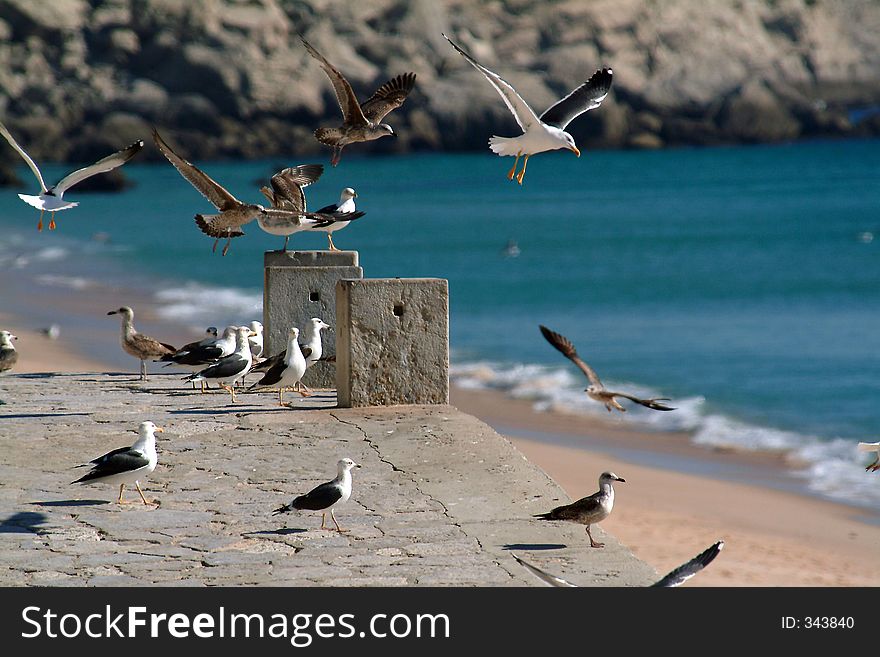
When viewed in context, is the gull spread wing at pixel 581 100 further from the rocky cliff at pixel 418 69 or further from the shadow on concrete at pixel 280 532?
the rocky cliff at pixel 418 69

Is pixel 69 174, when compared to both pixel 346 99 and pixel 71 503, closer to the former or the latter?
pixel 346 99

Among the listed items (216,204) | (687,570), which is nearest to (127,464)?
(687,570)

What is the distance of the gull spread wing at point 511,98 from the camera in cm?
973

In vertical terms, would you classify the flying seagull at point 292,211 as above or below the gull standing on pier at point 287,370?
above

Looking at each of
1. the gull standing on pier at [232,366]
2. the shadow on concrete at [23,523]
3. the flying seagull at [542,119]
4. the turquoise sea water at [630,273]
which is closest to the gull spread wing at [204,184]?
the gull standing on pier at [232,366]

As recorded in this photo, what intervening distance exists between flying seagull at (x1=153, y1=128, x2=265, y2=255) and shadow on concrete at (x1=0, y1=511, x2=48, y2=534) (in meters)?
3.87

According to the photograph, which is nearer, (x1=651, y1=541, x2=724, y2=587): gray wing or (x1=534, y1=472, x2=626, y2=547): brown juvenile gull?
(x1=651, y1=541, x2=724, y2=587): gray wing

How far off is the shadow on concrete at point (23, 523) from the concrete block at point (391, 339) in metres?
3.58

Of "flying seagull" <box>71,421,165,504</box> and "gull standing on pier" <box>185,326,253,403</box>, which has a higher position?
"gull standing on pier" <box>185,326,253,403</box>

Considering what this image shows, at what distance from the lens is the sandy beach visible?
1170 cm

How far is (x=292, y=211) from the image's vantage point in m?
12.5

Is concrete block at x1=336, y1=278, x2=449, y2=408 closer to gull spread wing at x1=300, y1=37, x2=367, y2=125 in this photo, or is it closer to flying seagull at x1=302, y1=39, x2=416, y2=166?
flying seagull at x1=302, y1=39, x2=416, y2=166

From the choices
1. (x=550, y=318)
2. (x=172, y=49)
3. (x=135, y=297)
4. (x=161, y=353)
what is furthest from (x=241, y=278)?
(x=172, y=49)

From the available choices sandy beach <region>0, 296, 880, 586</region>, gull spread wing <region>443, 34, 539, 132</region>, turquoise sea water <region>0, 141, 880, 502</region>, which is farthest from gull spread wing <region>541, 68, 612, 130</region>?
turquoise sea water <region>0, 141, 880, 502</region>
